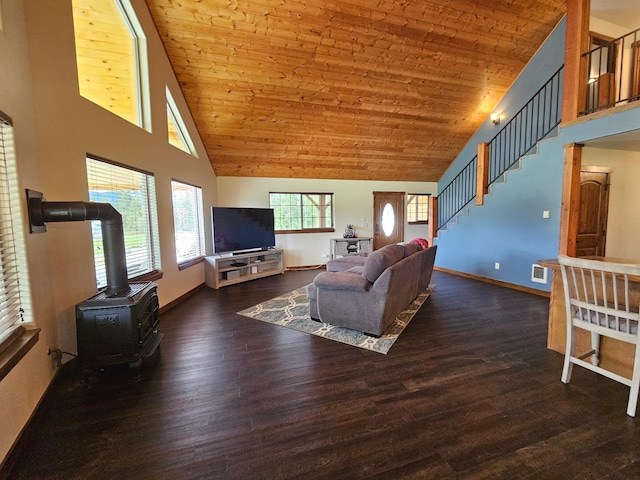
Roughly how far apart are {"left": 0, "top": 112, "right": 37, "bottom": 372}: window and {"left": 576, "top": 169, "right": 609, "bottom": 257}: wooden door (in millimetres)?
6182

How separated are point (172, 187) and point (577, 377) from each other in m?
5.28

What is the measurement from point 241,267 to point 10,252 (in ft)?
12.6

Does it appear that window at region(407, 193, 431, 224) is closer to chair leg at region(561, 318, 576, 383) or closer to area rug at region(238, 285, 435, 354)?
area rug at region(238, 285, 435, 354)

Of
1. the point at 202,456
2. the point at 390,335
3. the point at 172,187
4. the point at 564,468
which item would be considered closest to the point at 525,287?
the point at 390,335

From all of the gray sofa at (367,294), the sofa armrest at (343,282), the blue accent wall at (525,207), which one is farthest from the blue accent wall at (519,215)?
the sofa armrest at (343,282)

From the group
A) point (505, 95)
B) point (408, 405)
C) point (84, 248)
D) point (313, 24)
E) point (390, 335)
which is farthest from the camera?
point (505, 95)

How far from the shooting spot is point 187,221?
4.96 meters

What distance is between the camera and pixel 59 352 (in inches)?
87.3

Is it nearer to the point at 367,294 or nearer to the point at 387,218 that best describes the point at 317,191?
the point at 387,218

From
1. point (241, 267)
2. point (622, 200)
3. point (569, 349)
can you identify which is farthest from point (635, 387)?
point (241, 267)

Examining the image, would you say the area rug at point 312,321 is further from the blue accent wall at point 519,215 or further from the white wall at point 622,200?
the white wall at point 622,200

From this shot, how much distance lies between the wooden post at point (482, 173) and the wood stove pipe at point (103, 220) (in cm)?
587

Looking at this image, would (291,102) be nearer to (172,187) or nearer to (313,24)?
(313,24)

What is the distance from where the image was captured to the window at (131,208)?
2738 mm
